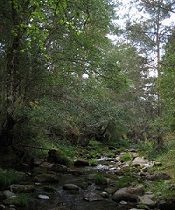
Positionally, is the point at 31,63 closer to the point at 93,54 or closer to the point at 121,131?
the point at 93,54

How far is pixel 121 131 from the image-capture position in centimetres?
2856

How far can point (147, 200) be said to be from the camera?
9.20m

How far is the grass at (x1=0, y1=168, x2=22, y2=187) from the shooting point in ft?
31.8

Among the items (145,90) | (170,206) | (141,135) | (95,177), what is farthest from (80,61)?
(141,135)

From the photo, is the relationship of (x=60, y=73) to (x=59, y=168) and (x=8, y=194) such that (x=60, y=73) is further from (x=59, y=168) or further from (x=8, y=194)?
(x=8, y=194)

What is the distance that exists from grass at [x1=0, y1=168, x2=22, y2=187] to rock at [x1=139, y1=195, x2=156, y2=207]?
142 inches

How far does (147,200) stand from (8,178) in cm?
391

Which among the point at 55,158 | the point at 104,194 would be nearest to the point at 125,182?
the point at 104,194

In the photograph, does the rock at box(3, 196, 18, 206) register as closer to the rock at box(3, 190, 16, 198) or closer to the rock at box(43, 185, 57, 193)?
the rock at box(3, 190, 16, 198)

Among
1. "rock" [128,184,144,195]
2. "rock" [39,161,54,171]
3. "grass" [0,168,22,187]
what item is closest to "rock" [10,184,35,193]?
"grass" [0,168,22,187]

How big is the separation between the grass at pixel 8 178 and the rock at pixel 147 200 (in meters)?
3.60

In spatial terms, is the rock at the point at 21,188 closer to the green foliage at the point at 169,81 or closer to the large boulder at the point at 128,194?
the large boulder at the point at 128,194

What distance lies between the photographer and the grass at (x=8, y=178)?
9.70 metres

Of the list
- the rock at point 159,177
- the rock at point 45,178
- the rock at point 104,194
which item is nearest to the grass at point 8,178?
the rock at point 45,178
